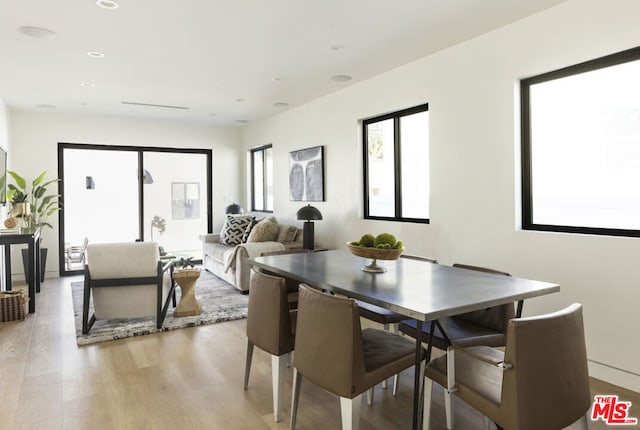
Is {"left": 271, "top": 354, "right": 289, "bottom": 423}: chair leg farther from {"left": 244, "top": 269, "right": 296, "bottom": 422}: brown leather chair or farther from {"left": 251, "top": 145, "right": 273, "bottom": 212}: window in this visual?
{"left": 251, "top": 145, "right": 273, "bottom": 212}: window

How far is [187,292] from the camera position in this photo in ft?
14.8

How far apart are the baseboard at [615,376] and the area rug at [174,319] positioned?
3.02 metres

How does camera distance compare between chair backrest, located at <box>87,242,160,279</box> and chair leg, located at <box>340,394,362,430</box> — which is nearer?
chair leg, located at <box>340,394,362,430</box>

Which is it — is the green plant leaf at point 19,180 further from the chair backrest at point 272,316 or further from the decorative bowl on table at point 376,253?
the decorative bowl on table at point 376,253

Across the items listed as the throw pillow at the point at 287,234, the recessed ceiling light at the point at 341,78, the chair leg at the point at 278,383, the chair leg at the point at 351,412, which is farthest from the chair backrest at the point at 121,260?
the chair leg at the point at 351,412

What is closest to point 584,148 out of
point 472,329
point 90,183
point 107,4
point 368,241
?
point 472,329

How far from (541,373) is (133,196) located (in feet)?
23.5

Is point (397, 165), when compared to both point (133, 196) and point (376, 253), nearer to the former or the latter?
point (376, 253)

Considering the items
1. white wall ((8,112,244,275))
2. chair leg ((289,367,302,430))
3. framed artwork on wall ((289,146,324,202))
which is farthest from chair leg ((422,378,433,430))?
white wall ((8,112,244,275))

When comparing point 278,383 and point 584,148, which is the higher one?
point 584,148

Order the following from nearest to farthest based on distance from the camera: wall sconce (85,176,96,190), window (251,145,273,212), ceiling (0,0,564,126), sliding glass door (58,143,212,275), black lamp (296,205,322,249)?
ceiling (0,0,564,126) < black lamp (296,205,322,249) < sliding glass door (58,143,212,275) < wall sconce (85,176,96,190) < window (251,145,273,212)

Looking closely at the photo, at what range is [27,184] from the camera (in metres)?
6.61

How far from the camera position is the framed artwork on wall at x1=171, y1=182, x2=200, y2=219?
307 inches

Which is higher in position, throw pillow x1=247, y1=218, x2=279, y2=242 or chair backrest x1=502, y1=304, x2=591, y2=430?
throw pillow x1=247, y1=218, x2=279, y2=242
